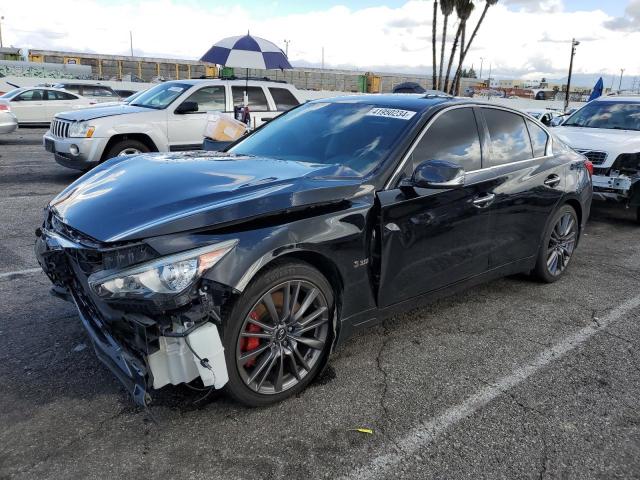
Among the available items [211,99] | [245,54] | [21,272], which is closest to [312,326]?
[21,272]

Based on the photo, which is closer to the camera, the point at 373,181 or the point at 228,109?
the point at 373,181

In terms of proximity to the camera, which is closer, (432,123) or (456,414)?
(456,414)

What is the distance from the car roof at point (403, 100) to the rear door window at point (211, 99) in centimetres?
599

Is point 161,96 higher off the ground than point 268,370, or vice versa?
point 161,96

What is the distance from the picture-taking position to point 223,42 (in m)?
11.2

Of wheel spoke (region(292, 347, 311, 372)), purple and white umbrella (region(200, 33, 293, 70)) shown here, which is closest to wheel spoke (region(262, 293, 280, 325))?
wheel spoke (region(292, 347, 311, 372))

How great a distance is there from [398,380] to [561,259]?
270 cm

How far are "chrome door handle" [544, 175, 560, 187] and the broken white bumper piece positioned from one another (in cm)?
338

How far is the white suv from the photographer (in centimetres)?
888

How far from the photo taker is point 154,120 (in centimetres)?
947

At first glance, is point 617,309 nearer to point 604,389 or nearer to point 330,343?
point 604,389

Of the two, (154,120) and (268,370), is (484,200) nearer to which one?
(268,370)

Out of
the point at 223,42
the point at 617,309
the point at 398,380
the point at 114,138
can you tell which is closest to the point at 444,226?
the point at 398,380

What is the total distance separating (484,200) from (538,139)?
1254mm
